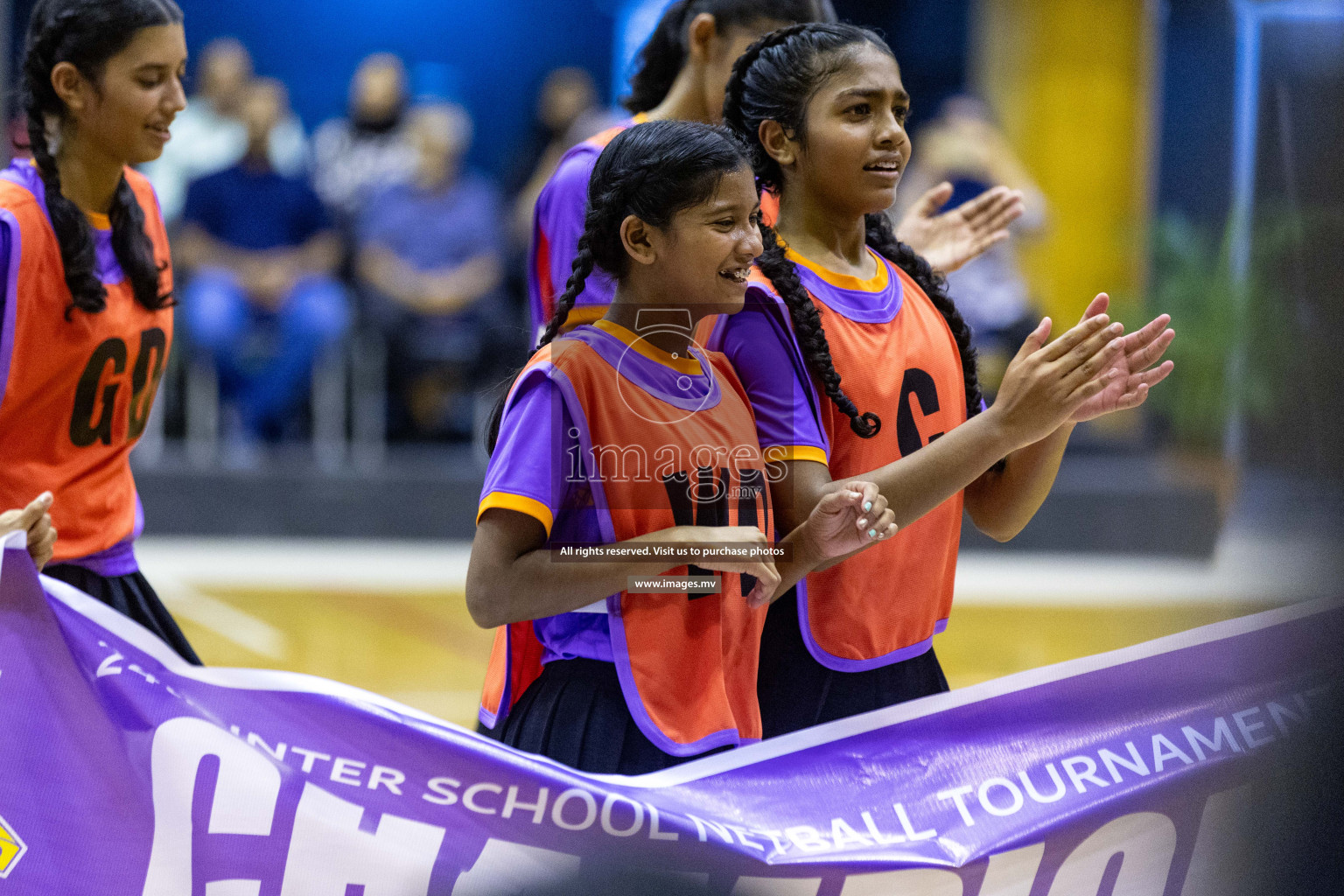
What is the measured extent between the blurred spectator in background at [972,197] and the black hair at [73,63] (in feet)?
15.9

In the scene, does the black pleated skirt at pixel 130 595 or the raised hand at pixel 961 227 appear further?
the raised hand at pixel 961 227

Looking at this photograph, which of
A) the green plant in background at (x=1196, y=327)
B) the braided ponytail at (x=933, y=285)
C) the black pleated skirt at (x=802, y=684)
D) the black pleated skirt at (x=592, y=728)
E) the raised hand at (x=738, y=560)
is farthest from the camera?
the green plant in background at (x=1196, y=327)

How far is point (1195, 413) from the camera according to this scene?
7039 mm

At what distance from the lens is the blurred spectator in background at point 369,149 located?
6.56 meters

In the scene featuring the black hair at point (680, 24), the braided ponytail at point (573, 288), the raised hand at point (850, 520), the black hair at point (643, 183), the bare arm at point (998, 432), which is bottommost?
the raised hand at point (850, 520)

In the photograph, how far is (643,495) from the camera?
1535 mm

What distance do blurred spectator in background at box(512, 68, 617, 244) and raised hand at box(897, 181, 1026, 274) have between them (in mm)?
4410

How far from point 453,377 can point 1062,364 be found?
530 centimetres

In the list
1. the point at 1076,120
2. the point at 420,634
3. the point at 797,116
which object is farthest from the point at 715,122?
the point at 1076,120

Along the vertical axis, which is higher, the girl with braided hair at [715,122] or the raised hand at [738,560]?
the girl with braided hair at [715,122]

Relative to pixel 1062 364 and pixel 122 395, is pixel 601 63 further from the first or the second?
pixel 1062 364

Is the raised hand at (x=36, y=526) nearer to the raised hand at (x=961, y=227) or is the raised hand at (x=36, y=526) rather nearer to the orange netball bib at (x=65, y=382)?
the orange netball bib at (x=65, y=382)

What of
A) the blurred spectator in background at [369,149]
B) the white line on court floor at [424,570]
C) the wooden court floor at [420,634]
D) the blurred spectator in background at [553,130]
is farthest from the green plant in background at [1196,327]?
the blurred spectator in background at [369,149]

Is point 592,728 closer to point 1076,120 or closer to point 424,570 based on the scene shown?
point 424,570
